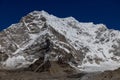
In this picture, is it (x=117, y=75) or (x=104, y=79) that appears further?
(x=117, y=75)

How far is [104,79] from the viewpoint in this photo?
565 feet

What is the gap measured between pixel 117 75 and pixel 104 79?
42.3 feet

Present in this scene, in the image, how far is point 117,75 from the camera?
603ft

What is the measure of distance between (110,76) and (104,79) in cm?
864

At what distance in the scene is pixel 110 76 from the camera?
592 feet
